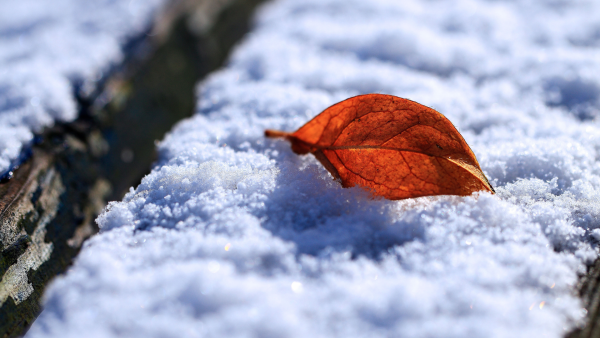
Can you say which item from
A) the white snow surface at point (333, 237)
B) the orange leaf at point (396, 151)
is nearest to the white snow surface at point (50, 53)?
the white snow surface at point (333, 237)

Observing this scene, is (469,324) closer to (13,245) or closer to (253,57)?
(13,245)

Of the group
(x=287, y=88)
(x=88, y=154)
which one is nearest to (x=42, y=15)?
(x=88, y=154)

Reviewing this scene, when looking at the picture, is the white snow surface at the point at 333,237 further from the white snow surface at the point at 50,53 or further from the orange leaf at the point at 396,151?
the white snow surface at the point at 50,53

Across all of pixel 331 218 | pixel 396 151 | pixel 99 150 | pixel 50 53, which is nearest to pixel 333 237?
pixel 331 218

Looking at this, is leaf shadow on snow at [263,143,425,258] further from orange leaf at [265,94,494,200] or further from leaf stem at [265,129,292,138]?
leaf stem at [265,129,292,138]

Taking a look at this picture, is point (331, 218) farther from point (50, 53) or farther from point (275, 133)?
point (50, 53)

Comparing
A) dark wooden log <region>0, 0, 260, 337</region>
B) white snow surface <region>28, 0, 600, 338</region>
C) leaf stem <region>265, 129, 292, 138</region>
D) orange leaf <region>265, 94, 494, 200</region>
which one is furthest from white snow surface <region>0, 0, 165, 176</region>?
orange leaf <region>265, 94, 494, 200</region>
